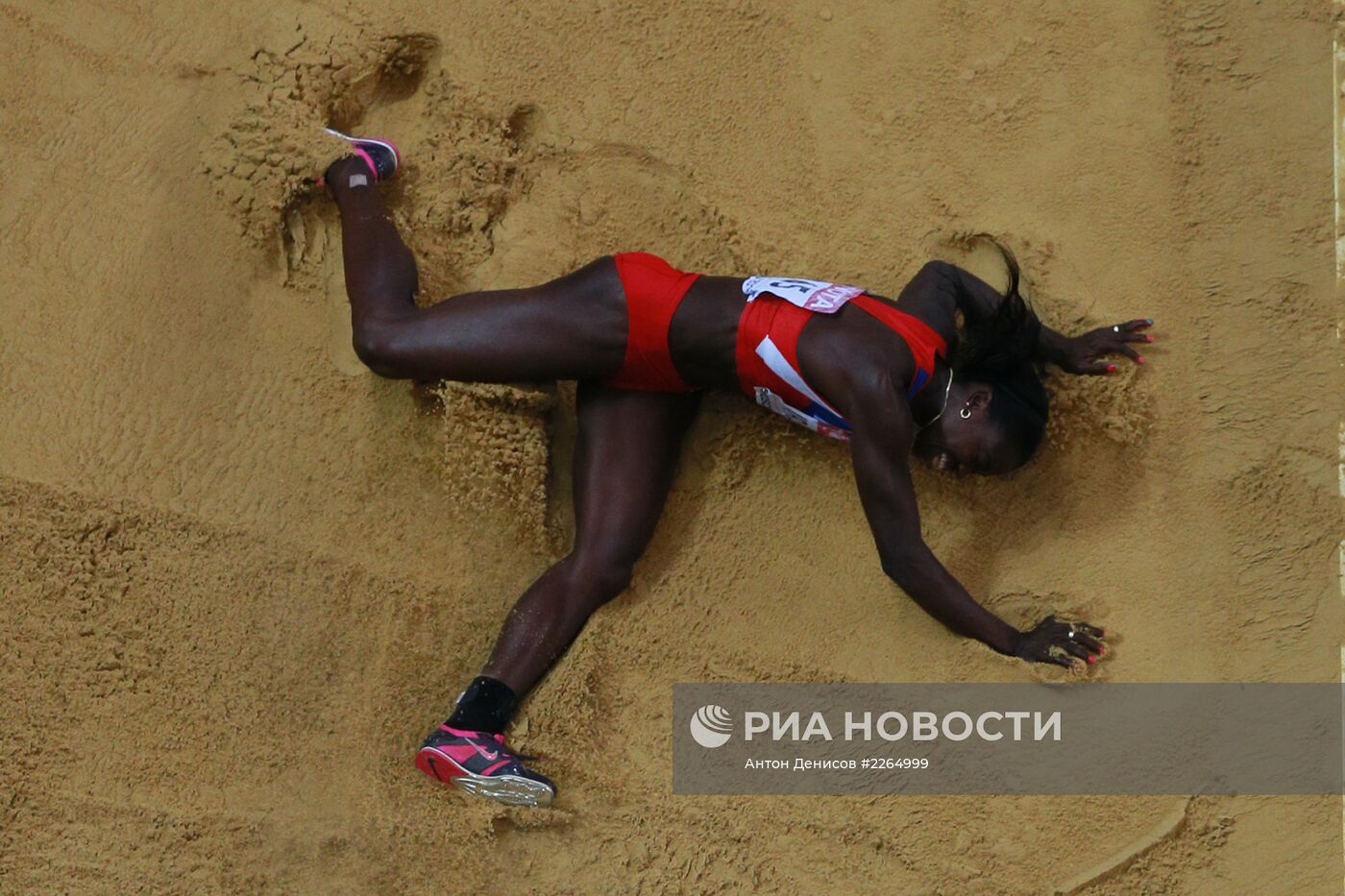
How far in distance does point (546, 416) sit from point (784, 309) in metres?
0.76

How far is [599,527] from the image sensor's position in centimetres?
327

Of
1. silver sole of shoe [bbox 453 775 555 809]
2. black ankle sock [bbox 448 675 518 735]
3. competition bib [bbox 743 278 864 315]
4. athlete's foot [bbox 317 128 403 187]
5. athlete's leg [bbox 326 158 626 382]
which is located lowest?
silver sole of shoe [bbox 453 775 555 809]

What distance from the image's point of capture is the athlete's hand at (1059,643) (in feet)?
10.3

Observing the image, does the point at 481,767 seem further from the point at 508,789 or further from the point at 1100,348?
the point at 1100,348

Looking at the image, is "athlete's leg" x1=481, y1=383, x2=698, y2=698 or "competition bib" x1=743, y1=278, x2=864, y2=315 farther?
"athlete's leg" x1=481, y1=383, x2=698, y2=698

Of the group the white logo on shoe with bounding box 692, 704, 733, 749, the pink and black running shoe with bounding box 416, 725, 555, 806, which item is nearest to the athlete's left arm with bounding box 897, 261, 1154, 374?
the white logo on shoe with bounding box 692, 704, 733, 749

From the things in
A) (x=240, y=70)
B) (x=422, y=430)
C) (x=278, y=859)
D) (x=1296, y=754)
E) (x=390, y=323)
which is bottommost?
(x=278, y=859)

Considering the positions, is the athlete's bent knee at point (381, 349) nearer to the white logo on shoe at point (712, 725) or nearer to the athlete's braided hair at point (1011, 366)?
the white logo on shoe at point (712, 725)

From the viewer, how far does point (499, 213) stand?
11.7 ft

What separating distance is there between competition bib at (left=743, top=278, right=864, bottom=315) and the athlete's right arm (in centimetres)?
25

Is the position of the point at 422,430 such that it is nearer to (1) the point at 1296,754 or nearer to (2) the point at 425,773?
Answer: (2) the point at 425,773

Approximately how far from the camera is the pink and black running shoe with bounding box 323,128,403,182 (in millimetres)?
3416

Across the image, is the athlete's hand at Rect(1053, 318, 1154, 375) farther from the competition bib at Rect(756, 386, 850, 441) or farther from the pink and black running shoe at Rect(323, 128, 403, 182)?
the pink and black running shoe at Rect(323, 128, 403, 182)

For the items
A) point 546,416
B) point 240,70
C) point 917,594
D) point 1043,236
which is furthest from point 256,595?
point 1043,236
